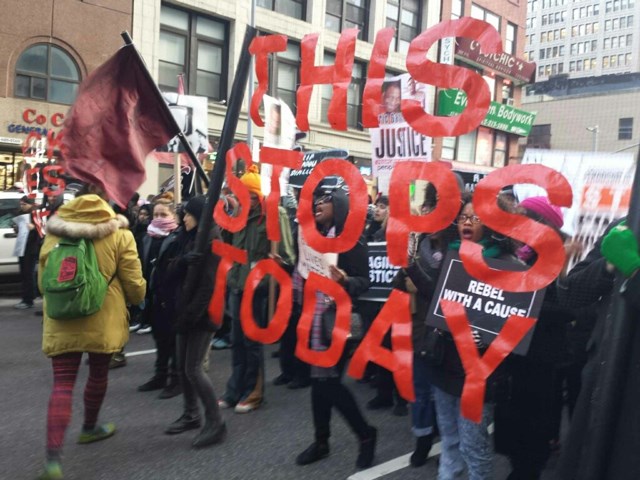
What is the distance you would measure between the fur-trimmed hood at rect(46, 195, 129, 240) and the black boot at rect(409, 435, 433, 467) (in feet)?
7.33

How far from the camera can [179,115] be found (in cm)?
606

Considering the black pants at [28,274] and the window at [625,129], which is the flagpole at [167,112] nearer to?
the window at [625,129]

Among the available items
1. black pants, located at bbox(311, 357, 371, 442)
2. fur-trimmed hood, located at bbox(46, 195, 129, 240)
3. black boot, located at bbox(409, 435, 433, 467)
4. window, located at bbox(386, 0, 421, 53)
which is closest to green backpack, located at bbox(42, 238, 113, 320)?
fur-trimmed hood, located at bbox(46, 195, 129, 240)

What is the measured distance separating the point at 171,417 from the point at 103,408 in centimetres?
57

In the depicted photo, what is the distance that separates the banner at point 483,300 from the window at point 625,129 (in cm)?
85

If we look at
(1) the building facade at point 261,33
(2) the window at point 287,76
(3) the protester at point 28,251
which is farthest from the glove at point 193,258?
(2) the window at point 287,76

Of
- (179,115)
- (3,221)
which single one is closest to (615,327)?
(179,115)

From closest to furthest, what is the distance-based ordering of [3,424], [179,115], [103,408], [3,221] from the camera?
[3,424] → [103,408] → [179,115] → [3,221]

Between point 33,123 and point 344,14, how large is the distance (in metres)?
9.76

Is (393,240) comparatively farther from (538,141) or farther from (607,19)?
(607,19)

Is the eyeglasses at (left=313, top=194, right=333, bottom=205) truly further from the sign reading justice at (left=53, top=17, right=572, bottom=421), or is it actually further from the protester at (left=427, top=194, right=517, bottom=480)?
the protester at (left=427, top=194, right=517, bottom=480)

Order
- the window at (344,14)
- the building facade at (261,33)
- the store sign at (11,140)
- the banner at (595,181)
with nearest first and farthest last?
the banner at (595,181) → the store sign at (11,140) → the building facade at (261,33) → the window at (344,14)

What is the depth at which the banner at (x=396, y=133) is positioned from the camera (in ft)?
11.8

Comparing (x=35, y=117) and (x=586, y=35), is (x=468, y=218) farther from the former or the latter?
(x=35, y=117)
